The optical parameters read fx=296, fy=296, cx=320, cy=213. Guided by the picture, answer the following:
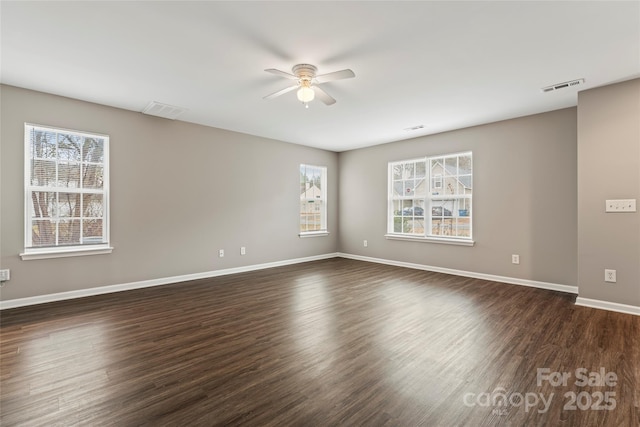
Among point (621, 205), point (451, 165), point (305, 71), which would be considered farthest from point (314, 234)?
point (621, 205)

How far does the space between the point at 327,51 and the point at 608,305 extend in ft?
13.9

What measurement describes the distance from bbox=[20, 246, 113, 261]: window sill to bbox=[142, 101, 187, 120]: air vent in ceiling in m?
2.02

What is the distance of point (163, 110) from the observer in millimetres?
4277

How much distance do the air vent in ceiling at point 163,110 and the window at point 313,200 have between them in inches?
111

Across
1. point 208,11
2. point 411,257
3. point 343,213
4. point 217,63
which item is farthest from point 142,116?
point 411,257

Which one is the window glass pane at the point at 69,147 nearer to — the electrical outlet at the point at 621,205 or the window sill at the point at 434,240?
the window sill at the point at 434,240

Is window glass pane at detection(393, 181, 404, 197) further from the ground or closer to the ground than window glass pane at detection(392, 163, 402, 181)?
closer to the ground

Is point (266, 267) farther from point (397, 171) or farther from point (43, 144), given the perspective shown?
point (43, 144)

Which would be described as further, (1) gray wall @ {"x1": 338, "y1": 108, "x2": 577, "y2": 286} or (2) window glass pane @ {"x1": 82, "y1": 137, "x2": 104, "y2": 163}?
(1) gray wall @ {"x1": 338, "y1": 108, "x2": 577, "y2": 286}

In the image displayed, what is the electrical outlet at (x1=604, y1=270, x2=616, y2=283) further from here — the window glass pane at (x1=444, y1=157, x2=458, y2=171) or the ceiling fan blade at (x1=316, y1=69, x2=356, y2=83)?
the ceiling fan blade at (x1=316, y1=69, x2=356, y2=83)

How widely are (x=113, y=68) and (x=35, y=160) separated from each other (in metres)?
1.77

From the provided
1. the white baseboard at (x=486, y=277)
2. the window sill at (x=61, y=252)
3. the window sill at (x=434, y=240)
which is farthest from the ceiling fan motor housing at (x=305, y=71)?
the white baseboard at (x=486, y=277)

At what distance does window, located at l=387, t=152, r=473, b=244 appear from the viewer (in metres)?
5.31

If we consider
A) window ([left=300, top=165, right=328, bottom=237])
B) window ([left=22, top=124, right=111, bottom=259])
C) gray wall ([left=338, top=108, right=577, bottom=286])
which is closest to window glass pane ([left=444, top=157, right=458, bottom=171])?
gray wall ([left=338, top=108, right=577, bottom=286])
